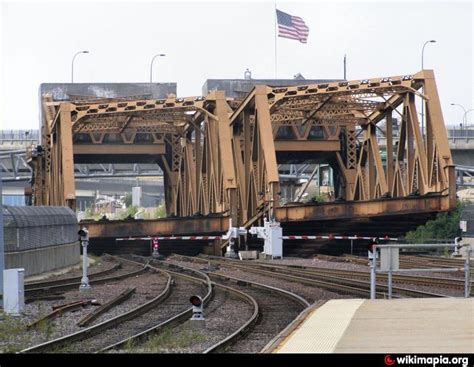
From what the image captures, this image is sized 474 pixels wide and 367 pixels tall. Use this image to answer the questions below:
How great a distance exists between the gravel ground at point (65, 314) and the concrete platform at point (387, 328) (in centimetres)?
417

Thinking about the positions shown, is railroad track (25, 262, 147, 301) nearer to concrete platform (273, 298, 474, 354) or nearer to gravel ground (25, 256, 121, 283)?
gravel ground (25, 256, 121, 283)

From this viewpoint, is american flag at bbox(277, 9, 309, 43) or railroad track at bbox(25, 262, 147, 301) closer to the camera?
railroad track at bbox(25, 262, 147, 301)

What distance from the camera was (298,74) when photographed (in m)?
93.2

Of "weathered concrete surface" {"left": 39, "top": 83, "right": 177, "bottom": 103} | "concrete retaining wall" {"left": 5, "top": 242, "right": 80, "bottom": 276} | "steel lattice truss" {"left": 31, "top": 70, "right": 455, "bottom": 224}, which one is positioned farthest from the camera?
"weathered concrete surface" {"left": 39, "top": 83, "right": 177, "bottom": 103}

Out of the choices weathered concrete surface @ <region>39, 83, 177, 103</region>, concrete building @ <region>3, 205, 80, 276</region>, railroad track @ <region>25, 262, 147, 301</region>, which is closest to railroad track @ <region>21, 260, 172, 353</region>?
railroad track @ <region>25, 262, 147, 301</region>

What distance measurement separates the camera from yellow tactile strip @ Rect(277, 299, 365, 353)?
1310 cm

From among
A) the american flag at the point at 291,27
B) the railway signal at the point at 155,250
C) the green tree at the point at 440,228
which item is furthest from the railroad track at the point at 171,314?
the american flag at the point at 291,27

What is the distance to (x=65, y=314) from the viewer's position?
67.7ft

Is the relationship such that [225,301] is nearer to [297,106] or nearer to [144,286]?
[144,286]
